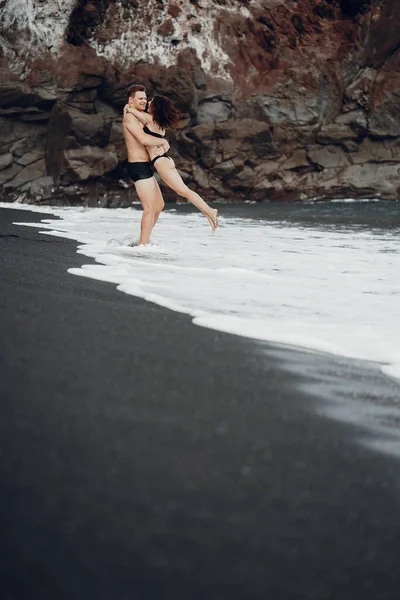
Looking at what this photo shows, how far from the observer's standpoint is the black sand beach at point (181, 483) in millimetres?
1134

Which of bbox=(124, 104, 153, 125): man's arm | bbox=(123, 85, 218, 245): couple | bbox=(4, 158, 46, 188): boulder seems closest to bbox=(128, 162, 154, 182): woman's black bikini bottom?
bbox=(123, 85, 218, 245): couple

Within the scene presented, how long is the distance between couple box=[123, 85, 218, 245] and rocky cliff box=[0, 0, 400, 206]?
10745 mm

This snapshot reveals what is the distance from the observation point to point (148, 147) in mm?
6395

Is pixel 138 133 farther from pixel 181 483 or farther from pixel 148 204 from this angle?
pixel 181 483

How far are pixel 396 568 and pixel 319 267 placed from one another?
444 cm

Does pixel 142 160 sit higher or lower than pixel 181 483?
higher

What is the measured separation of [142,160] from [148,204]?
43cm

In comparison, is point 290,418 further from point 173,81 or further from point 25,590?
point 173,81

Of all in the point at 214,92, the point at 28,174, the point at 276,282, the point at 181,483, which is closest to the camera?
the point at 181,483

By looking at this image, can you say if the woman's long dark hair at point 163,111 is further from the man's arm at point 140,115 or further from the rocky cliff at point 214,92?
the rocky cliff at point 214,92

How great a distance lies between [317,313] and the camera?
344 cm

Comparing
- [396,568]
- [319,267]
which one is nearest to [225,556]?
[396,568]

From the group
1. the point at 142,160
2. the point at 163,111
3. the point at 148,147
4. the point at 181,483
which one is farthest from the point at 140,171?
the point at 181,483

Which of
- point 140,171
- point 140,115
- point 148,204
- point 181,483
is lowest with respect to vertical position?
point 181,483
